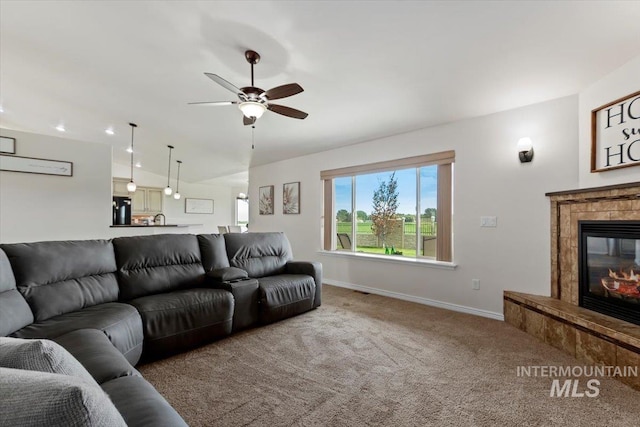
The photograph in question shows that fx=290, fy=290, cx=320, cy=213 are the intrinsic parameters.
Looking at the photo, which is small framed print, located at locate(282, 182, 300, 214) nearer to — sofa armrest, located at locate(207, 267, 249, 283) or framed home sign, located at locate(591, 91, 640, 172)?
sofa armrest, located at locate(207, 267, 249, 283)

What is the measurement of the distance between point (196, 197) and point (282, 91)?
8.84 meters

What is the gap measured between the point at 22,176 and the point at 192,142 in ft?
8.37

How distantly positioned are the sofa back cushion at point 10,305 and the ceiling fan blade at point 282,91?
225 cm

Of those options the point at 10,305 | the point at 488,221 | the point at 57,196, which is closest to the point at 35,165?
the point at 57,196

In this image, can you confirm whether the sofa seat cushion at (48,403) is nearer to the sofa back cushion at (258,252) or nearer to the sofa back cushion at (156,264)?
the sofa back cushion at (156,264)

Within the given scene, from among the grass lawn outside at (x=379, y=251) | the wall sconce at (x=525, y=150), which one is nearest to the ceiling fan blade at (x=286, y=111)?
the wall sconce at (x=525, y=150)

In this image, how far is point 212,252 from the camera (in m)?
3.27

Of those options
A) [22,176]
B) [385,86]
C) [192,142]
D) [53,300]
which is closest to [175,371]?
[53,300]

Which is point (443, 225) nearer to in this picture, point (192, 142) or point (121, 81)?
point (121, 81)

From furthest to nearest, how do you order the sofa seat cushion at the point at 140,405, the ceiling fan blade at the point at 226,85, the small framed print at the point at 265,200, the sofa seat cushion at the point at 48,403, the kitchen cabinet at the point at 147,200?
the kitchen cabinet at the point at 147,200 → the small framed print at the point at 265,200 → the ceiling fan blade at the point at 226,85 → the sofa seat cushion at the point at 140,405 → the sofa seat cushion at the point at 48,403

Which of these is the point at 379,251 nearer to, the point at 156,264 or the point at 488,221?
the point at 488,221

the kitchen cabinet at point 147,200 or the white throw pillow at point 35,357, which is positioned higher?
the kitchen cabinet at point 147,200

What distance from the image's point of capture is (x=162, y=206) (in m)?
9.56

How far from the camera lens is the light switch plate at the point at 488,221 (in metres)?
3.43
